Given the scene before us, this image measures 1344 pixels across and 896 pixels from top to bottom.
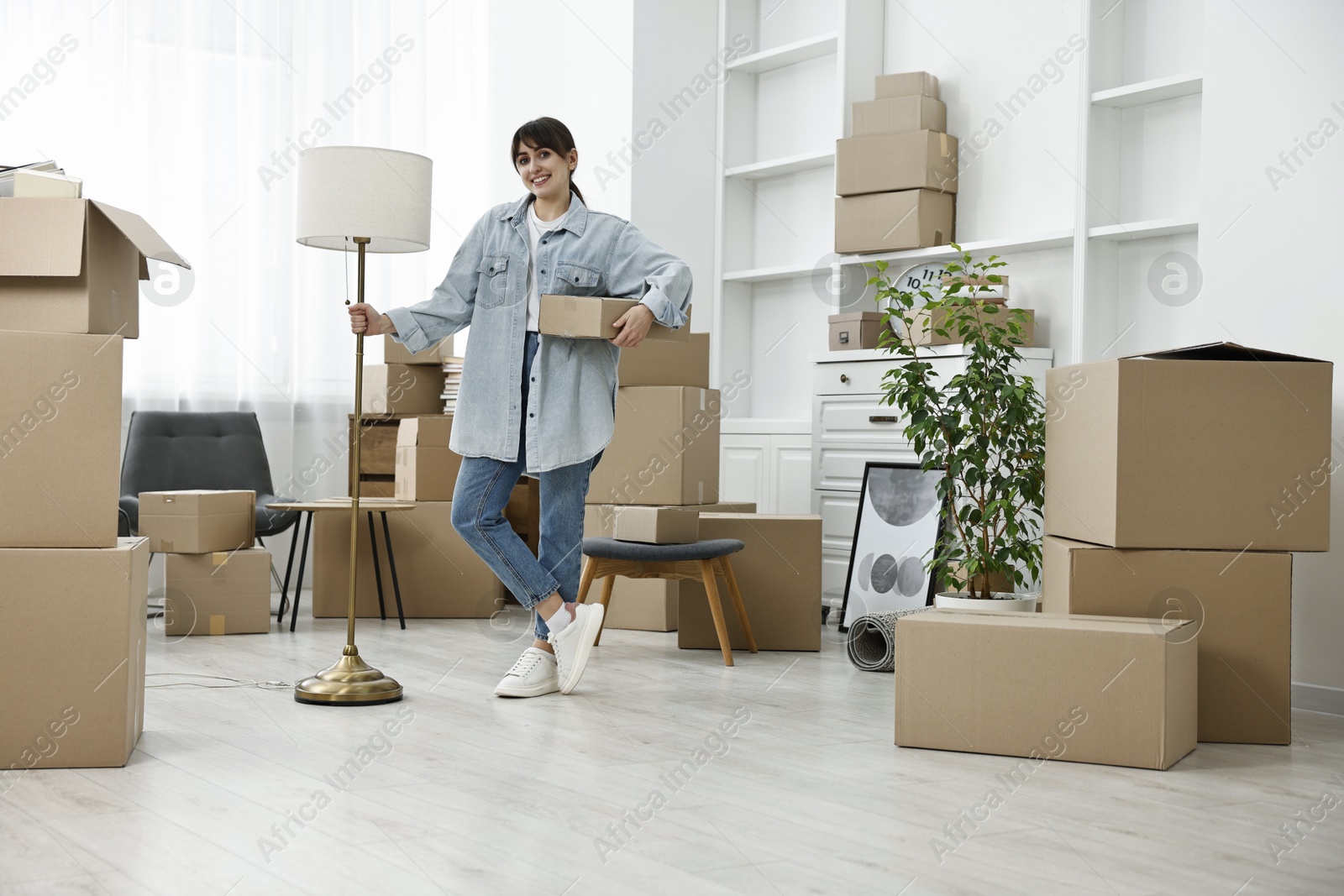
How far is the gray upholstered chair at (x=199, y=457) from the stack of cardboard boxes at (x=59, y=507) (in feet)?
6.97

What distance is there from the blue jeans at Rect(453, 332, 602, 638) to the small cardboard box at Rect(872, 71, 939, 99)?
82.4 inches

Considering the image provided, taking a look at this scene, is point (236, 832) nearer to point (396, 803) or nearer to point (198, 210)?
point (396, 803)

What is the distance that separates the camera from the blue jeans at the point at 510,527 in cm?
285

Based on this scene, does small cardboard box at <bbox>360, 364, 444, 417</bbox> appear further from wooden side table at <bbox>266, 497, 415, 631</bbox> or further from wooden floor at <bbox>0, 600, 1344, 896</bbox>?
wooden floor at <bbox>0, 600, 1344, 896</bbox>

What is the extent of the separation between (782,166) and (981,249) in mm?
991

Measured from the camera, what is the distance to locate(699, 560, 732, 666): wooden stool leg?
336 cm

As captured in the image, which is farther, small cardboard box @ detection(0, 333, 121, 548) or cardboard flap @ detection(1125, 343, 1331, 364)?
cardboard flap @ detection(1125, 343, 1331, 364)

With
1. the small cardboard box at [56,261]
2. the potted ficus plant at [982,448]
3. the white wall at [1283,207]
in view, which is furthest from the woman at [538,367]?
the white wall at [1283,207]

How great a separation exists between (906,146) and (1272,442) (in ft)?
6.67

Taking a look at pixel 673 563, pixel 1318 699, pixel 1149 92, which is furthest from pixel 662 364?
pixel 1318 699

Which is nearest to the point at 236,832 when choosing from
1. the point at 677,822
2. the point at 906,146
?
the point at 677,822

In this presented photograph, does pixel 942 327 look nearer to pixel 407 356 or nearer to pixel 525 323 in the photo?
pixel 525 323

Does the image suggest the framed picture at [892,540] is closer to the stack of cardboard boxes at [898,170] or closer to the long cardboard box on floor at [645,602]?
the long cardboard box on floor at [645,602]

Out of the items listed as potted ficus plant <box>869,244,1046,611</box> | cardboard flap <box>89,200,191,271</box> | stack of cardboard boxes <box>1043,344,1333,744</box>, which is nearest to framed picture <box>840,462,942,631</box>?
potted ficus plant <box>869,244,1046,611</box>
